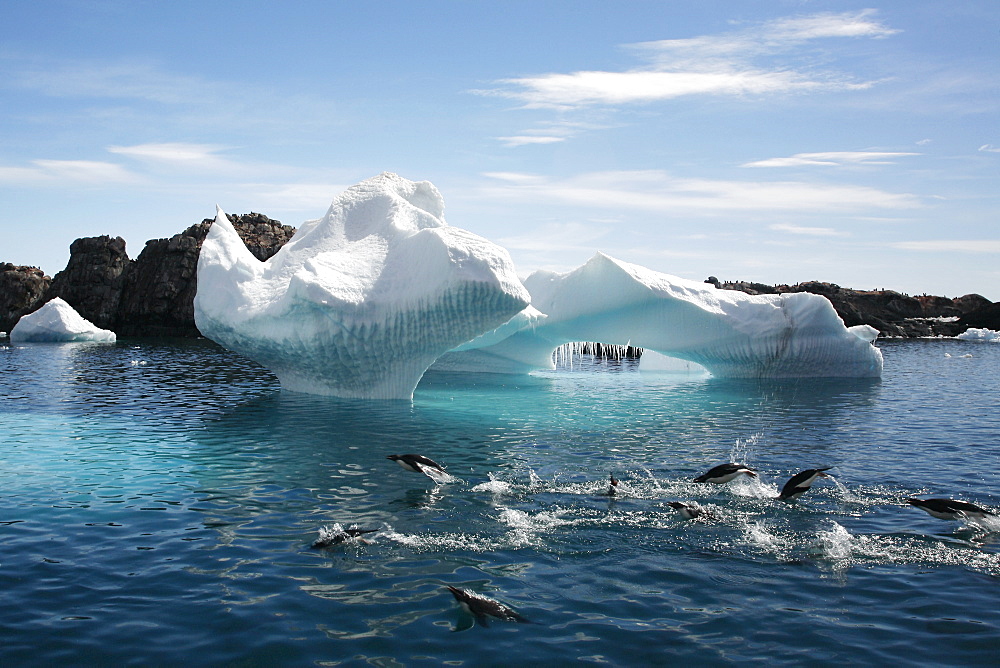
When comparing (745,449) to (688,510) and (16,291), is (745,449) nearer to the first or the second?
(688,510)

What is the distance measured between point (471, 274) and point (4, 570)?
14189mm

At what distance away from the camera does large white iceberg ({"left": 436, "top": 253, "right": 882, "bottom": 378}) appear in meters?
33.5

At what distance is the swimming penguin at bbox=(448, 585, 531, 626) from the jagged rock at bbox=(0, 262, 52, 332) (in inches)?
4652

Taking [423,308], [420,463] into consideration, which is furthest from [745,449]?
[423,308]

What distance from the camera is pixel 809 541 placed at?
33.1 feet

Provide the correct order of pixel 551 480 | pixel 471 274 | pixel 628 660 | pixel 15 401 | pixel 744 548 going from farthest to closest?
pixel 15 401 < pixel 471 274 < pixel 551 480 < pixel 744 548 < pixel 628 660

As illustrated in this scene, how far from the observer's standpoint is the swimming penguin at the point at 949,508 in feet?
34.1

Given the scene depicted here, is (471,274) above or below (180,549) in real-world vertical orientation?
above

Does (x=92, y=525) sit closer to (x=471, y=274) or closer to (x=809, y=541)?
(x=809, y=541)

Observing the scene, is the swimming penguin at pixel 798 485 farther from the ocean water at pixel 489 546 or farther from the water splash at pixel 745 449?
the water splash at pixel 745 449

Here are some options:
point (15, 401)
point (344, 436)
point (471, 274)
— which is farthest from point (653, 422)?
point (15, 401)

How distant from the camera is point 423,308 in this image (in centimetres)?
2284

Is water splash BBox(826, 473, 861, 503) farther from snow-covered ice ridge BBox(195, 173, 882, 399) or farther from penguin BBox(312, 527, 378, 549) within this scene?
snow-covered ice ridge BBox(195, 173, 882, 399)

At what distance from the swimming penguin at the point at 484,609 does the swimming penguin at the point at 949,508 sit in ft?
19.6
